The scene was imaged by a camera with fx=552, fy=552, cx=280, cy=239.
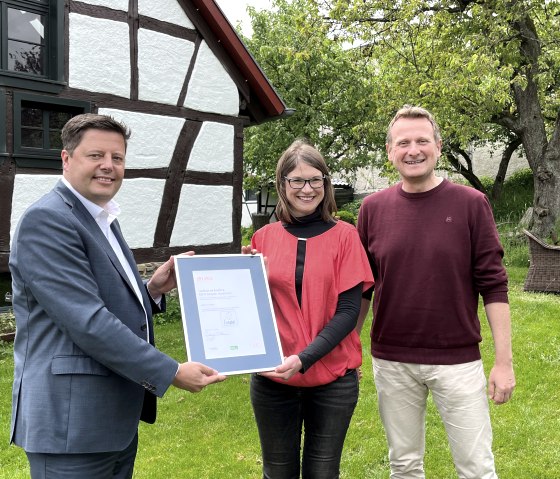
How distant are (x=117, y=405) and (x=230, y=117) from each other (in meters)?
7.44

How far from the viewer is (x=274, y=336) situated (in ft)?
7.99

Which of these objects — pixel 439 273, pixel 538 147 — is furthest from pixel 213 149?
pixel 538 147

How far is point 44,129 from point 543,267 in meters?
8.09

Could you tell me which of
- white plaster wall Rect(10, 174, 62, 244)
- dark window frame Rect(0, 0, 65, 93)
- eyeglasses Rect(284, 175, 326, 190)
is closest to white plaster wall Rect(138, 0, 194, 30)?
dark window frame Rect(0, 0, 65, 93)

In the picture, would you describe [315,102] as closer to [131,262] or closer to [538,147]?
[538,147]

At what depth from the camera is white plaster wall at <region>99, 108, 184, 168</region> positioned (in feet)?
25.6

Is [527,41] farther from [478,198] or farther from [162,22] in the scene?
→ [478,198]

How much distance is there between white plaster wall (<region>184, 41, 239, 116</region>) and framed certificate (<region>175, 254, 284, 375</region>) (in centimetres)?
646

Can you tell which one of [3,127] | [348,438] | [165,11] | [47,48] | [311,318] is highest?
[165,11]

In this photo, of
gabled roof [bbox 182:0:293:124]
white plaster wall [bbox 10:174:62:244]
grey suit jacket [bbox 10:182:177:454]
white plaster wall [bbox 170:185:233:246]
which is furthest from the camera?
white plaster wall [bbox 170:185:233:246]

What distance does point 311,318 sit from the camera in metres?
2.47

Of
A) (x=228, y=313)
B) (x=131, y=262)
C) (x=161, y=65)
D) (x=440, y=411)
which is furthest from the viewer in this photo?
(x=161, y=65)

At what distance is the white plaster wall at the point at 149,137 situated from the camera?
25.6ft

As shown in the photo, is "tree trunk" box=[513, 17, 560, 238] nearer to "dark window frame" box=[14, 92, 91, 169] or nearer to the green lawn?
the green lawn
